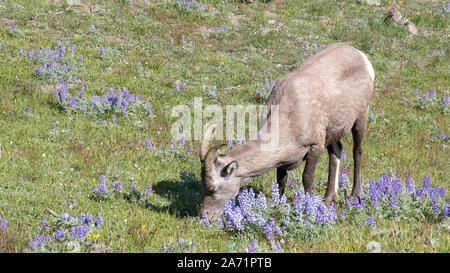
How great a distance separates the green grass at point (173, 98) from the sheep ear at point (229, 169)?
82cm

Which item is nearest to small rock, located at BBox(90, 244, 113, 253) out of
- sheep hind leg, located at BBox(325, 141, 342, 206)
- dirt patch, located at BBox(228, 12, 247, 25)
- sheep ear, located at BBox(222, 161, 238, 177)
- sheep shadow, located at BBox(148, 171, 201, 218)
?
sheep shadow, located at BBox(148, 171, 201, 218)

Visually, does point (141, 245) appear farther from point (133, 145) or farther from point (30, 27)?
point (30, 27)

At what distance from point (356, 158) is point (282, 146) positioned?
275 cm

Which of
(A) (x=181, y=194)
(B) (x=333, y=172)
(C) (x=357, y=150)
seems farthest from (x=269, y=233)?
(C) (x=357, y=150)

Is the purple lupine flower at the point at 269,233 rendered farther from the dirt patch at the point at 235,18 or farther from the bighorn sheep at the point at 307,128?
the dirt patch at the point at 235,18

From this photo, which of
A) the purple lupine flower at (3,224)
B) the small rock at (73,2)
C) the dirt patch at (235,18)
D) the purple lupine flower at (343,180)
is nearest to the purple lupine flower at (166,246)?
the purple lupine flower at (3,224)

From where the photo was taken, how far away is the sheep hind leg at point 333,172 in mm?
9055

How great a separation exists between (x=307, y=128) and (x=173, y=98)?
6.21 m

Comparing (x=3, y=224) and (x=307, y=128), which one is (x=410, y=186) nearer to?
(x=307, y=128)

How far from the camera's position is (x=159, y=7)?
20672 mm

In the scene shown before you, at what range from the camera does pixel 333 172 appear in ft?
30.9

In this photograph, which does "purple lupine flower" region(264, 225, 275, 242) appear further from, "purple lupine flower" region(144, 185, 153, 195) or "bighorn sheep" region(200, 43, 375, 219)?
"purple lupine flower" region(144, 185, 153, 195)

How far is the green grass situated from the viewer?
679cm
